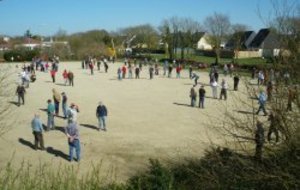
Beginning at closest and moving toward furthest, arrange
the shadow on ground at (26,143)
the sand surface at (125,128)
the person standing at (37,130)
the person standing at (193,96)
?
1. the sand surface at (125,128)
2. the person standing at (37,130)
3. the shadow on ground at (26,143)
4. the person standing at (193,96)

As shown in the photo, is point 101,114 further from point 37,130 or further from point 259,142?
point 259,142

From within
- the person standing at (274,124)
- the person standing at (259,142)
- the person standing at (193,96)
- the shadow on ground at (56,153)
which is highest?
the person standing at (274,124)

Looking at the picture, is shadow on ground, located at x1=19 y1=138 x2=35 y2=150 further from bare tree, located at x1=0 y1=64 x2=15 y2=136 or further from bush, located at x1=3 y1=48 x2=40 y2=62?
bush, located at x1=3 y1=48 x2=40 y2=62

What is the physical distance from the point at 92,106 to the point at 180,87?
1107 centimetres

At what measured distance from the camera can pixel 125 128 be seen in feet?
71.7

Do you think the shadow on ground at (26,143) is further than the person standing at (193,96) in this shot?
No

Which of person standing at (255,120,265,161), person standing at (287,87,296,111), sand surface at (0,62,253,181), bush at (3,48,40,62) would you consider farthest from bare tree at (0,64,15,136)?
bush at (3,48,40,62)

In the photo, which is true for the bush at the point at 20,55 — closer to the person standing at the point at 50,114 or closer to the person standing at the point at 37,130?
the person standing at the point at 50,114

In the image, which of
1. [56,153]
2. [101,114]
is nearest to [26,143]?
[56,153]

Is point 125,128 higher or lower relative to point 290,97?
lower

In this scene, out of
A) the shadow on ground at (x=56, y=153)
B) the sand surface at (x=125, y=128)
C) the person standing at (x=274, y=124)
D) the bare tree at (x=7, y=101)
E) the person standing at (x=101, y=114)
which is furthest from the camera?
the person standing at (x=101, y=114)

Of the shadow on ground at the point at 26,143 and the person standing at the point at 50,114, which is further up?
the person standing at the point at 50,114

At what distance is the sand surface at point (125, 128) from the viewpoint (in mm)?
16953

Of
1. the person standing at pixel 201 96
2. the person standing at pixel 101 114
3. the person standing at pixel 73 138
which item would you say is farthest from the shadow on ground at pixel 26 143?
the person standing at pixel 201 96
